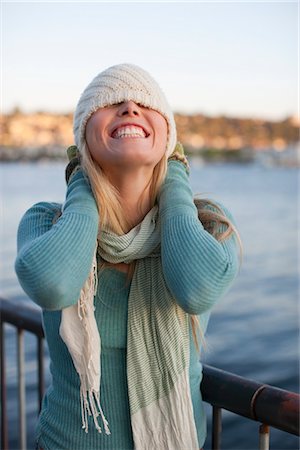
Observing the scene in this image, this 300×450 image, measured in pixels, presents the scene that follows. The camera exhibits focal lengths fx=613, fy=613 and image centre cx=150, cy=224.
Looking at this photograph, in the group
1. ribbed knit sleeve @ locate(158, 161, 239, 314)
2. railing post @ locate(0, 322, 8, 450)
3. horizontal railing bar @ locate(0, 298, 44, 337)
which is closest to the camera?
ribbed knit sleeve @ locate(158, 161, 239, 314)

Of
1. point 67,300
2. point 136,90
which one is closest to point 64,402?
point 67,300

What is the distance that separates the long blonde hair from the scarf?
39 mm

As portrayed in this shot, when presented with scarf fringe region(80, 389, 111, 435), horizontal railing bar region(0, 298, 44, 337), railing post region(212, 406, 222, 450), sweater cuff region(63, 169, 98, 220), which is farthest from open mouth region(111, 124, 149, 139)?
horizontal railing bar region(0, 298, 44, 337)

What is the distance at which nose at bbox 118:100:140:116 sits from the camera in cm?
156

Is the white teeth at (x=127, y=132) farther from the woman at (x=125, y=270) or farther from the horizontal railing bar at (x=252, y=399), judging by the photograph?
the horizontal railing bar at (x=252, y=399)

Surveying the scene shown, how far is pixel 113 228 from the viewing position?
5.21 ft

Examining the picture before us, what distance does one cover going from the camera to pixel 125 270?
1.63m

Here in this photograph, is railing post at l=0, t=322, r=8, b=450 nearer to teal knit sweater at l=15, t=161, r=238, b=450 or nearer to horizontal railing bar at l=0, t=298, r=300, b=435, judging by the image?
teal knit sweater at l=15, t=161, r=238, b=450

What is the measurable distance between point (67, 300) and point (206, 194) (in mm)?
581

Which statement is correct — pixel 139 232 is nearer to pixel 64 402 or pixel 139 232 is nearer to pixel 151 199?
pixel 151 199

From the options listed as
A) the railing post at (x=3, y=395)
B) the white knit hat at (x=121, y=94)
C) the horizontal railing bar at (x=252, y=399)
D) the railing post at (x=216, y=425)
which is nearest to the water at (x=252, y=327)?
the horizontal railing bar at (x=252, y=399)

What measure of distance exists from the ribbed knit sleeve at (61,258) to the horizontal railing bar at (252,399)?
1.76 feet

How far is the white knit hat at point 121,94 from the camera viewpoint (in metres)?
1.58

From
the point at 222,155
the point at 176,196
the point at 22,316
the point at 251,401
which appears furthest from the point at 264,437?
the point at 222,155
